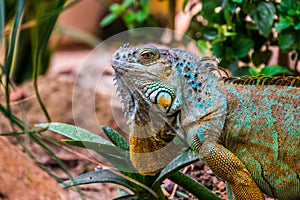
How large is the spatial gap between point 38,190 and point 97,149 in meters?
0.33

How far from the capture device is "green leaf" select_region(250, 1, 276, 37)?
3135mm

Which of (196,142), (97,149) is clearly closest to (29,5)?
(97,149)

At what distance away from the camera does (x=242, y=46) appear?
132 inches

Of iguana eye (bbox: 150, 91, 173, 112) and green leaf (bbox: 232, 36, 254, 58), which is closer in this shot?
iguana eye (bbox: 150, 91, 173, 112)

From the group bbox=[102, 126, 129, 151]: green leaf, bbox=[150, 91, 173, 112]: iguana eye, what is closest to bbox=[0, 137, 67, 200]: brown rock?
bbox=[102, 126, 129, 151]: green leaf

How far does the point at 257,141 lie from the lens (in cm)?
212

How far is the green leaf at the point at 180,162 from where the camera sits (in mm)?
2232

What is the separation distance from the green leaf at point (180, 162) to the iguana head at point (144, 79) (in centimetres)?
24

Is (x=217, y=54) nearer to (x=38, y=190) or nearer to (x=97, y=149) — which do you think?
(x=97, y=149)

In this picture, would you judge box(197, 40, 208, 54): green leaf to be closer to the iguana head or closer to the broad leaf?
the broad leaf

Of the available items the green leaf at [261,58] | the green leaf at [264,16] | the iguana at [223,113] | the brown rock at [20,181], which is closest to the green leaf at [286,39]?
the green leaf at [264,16]

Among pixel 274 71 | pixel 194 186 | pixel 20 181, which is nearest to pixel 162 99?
pixel 194 186

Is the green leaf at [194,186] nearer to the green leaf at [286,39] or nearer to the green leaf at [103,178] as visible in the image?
the green leaf at [103,178]

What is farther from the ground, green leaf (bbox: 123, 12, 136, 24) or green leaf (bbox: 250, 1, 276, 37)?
green leaf (bbox: 250, 1, 276, 37)
